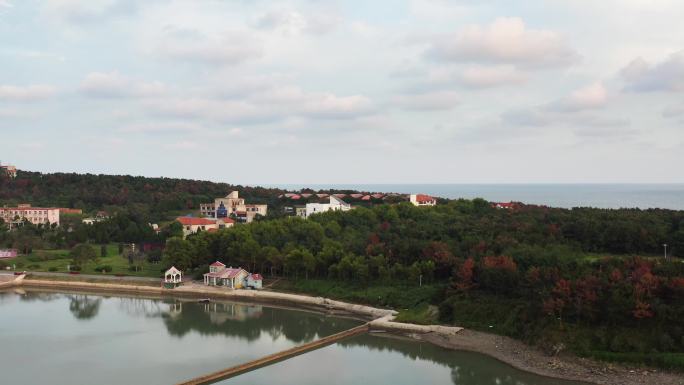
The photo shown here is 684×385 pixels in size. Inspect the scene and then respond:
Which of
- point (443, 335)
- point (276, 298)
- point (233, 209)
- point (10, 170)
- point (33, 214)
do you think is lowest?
point (443, 335)

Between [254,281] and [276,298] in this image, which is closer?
[276,298]

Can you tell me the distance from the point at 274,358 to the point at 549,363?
779cm

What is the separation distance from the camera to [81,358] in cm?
1694

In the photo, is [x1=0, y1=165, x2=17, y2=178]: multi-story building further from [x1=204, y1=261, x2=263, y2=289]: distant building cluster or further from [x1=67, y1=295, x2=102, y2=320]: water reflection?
[x1=204, y1=261, x2=263, y2=289]: distant building cluster

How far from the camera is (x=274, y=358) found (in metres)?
17.0

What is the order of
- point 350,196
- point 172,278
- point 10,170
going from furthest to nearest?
point 10,170 → point 350,196 → point 172,278

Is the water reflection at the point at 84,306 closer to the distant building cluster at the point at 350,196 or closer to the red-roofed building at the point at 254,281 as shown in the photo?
the red-roofed building at the point at 254,281

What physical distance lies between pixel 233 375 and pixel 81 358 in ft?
16.1

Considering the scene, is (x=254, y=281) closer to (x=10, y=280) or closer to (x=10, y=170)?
(x=10, y=280)

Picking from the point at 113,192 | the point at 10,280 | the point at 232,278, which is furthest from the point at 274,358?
the point at 113,192

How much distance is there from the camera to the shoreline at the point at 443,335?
14992mm

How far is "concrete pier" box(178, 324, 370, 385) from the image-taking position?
1492 cm

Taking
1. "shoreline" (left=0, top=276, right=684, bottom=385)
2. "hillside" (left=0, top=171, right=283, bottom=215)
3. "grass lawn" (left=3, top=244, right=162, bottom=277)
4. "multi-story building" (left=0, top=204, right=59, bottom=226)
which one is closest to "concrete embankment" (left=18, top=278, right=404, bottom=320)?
"shoreline" (left=0, top=276, right=684, bottom=385)

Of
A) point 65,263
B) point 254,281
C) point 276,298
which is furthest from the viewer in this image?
point 65,263
